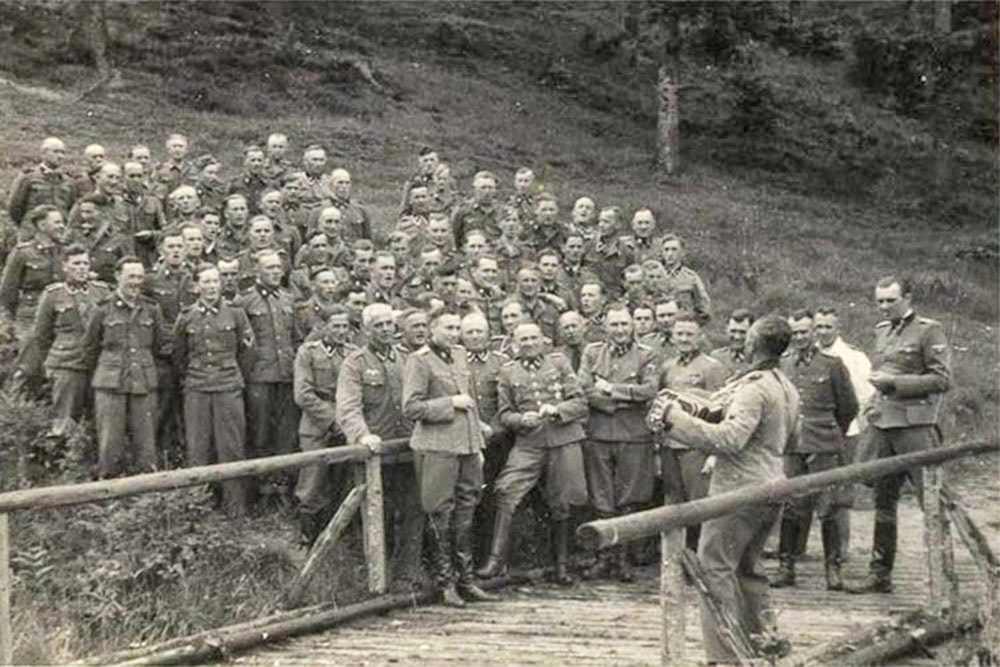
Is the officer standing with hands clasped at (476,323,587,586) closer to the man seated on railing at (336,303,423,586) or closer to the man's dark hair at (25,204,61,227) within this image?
the man seated on railing at (336,303,423,586)

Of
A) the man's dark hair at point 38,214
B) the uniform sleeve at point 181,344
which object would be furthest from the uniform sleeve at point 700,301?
the man's dark hair at point 38,214

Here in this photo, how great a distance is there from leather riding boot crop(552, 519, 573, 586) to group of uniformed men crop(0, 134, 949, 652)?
0.03 m

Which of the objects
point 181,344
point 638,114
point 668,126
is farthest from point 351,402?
point 638,114

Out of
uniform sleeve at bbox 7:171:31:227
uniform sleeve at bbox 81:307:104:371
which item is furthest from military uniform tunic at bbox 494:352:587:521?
uniform sleeve at bbox 7:171:31:227

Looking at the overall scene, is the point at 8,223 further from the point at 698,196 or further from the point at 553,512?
the point at 698,196

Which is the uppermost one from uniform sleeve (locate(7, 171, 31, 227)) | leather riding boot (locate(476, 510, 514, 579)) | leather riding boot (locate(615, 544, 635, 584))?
uniform sleeve (locate(7, 171, 31, 227))

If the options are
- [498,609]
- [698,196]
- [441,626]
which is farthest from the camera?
[698,196]

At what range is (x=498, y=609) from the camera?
951cm

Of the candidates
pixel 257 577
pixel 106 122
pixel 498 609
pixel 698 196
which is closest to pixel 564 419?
Result: pixel 498 609

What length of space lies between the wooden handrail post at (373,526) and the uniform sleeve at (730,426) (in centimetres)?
287

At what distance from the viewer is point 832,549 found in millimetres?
10453

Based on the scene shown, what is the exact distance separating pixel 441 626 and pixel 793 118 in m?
27.9

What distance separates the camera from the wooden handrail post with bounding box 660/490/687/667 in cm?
664

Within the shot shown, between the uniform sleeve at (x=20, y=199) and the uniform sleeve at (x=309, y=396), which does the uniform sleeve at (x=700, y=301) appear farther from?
the uniform sleeve at (x=20, y=199)
